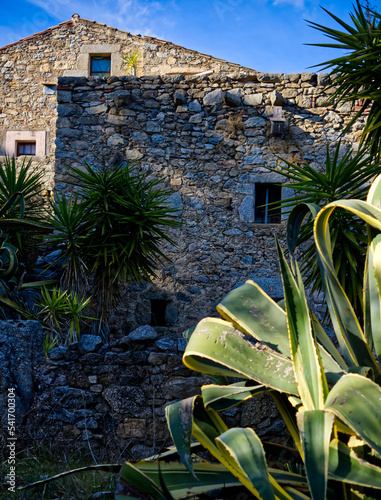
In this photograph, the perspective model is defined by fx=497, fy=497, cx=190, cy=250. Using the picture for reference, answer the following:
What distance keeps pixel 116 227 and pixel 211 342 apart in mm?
3059

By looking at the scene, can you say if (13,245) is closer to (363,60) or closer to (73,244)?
(73,244)

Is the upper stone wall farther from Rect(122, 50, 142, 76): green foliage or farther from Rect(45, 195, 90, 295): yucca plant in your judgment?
Rect(45, 195, 90, 295): yucca plant

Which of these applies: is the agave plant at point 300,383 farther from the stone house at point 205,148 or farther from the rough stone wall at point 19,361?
the stone house at point 205,148

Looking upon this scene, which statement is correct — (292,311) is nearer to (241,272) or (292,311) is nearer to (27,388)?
(27,388)

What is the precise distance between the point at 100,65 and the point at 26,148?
87.3 inches

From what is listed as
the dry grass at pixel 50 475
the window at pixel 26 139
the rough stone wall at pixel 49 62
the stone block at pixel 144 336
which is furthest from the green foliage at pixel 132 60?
the dry grass at pixel 50 475

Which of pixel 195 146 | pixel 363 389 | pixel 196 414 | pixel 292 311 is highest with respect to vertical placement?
pixel 195 146

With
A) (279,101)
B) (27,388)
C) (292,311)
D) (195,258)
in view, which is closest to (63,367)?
(27,388)

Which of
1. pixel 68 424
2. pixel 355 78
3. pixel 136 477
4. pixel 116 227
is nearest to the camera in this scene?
pixel 136 477

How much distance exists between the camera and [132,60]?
883 centimetres

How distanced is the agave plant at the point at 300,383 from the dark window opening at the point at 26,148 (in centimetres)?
852

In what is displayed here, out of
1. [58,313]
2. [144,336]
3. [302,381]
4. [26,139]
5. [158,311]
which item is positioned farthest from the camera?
[26,139]

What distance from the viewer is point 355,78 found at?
429 centimetres

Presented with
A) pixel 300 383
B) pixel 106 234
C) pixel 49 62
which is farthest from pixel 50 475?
pixel 49 62
